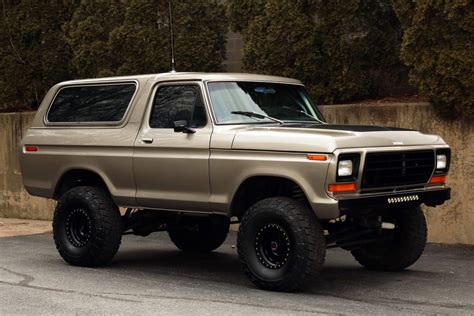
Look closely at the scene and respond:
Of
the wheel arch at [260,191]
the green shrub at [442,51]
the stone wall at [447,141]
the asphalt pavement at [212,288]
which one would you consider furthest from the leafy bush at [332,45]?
the wheel arch at [260,191]

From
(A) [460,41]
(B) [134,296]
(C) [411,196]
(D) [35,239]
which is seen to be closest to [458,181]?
(A) [460,41]

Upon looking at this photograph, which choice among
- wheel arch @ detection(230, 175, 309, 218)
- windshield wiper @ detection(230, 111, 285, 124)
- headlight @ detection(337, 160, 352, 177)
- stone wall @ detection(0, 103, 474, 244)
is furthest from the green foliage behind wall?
headlight @ detection(337, 160, 352, 177)

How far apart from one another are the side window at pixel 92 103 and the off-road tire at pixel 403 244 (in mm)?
3240

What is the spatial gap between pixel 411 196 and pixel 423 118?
3282 mm

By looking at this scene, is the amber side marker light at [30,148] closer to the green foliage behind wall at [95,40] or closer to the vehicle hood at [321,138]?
the vehicle hood at [321,138]

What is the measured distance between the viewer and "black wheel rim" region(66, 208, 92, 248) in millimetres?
9562

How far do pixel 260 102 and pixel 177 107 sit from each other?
89 cm

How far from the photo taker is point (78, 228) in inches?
381

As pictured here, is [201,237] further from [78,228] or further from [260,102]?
[260,102]

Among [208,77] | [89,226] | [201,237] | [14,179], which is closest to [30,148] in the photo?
[89,226]

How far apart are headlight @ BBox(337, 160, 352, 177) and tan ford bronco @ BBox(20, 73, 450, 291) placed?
0.5 inches

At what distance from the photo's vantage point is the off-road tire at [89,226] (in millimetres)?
9289

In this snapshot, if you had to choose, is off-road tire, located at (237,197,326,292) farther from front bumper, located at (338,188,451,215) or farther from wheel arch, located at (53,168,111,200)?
wheel arch, located at (53,168,111,200)

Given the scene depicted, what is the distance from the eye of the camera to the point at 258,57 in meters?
12.7
